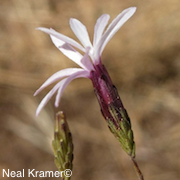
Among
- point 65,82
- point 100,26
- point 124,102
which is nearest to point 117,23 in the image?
point 100,26

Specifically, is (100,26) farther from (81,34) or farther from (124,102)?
(124,102)

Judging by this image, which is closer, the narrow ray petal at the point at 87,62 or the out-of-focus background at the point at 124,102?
the narrow ray petal at the point at 87,62

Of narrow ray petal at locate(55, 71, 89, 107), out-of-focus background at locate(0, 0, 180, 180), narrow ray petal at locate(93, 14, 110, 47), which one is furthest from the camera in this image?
out-of-focus background at locate(0, 0, 180, 180)

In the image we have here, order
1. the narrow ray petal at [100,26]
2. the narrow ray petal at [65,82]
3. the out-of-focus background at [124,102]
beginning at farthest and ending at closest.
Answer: the out-of-focus background at [124,102] → the narrow ray petal at [100,26] → the narrow ray petal at [65,82]

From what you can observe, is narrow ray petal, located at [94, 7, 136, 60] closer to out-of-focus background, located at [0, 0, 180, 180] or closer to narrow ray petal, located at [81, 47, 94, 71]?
narrow ray petal, located at [81, 47, 94, 71]

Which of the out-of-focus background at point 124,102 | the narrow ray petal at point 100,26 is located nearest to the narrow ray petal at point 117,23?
the narrow ray petal at point 100,26

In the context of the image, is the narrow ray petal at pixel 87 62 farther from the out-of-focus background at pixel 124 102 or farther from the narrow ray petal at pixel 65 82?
the out-of-focus background at pixel 124 102

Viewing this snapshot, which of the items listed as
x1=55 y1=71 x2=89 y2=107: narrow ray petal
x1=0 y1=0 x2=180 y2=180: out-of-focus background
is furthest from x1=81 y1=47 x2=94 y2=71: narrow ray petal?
x1=0 y1=0 x2=180 y2=180: out-of-focus background

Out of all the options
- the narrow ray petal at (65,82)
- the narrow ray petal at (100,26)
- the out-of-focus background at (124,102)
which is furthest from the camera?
the out-of-focus background at (124,102)

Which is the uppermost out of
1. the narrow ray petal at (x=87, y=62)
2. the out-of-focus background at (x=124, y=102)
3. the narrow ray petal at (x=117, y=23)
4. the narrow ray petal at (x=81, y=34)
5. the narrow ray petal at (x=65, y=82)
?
the out-of-focus background at (x=124, y=102)

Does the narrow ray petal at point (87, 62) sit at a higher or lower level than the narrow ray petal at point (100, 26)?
lower
